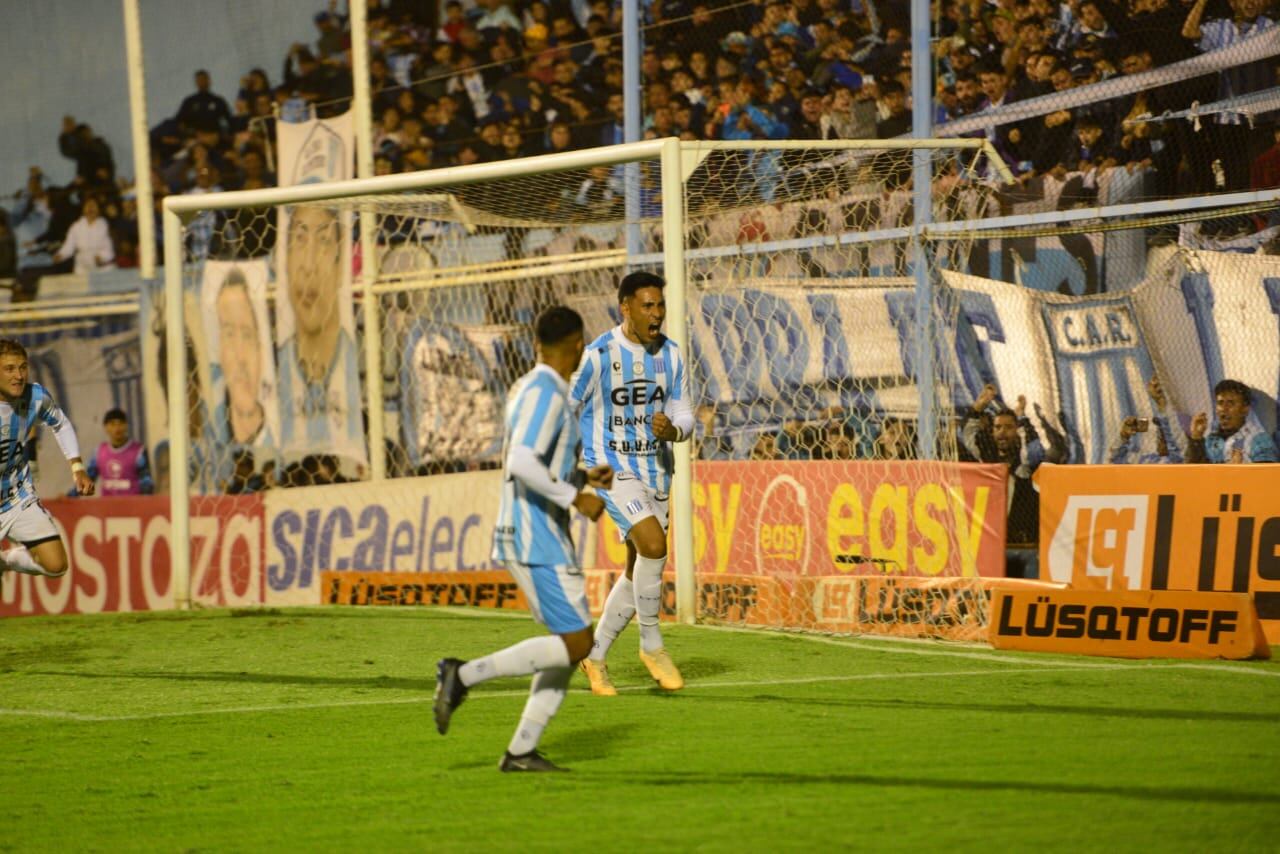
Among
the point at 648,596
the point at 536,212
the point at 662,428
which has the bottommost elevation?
the point at 648,596

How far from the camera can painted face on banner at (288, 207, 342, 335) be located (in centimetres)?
1599

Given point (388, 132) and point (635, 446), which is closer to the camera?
point (635, 446)

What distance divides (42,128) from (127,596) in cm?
958

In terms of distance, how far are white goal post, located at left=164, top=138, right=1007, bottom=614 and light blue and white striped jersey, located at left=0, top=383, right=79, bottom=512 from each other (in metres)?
2.95

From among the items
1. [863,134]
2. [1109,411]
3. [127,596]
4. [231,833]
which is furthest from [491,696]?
[127,596]

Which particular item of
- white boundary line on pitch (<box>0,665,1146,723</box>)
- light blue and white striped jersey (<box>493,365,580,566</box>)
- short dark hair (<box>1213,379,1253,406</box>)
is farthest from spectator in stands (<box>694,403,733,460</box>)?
light blue and white striped jersey (<box>493,365,580,566</box>)

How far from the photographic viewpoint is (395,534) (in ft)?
51.0

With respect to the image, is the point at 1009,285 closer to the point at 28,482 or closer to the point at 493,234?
the point at 493,234

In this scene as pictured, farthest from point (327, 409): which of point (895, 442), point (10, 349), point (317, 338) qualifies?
point (895, 442)

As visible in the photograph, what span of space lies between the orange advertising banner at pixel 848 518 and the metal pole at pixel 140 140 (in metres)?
7.74

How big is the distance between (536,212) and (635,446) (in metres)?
7.21

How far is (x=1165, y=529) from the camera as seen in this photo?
11062 mm

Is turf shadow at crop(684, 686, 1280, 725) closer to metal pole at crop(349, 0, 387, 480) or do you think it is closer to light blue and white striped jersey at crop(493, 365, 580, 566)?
light blue and white striped jersey at crop(493, 365, 580, 566)

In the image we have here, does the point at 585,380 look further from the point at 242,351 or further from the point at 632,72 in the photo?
the point at 242,351
